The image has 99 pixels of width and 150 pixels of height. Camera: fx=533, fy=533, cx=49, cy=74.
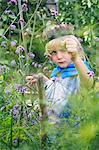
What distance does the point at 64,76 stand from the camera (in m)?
2.78

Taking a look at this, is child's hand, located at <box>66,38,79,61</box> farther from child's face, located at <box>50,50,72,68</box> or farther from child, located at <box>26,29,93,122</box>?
child's face, located at <box>50,50,72,68</box>

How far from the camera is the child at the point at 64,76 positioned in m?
1.74

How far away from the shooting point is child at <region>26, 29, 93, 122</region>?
174 centimetres

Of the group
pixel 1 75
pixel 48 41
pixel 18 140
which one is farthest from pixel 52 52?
pixel 18 140

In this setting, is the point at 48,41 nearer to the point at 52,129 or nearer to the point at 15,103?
the point at 15,103

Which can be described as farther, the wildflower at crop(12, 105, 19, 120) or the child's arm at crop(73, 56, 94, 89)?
the wildflower at crop(12, 105, 19, 120)

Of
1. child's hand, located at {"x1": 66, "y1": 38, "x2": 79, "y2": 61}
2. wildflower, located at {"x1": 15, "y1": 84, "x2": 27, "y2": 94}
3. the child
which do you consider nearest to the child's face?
the child

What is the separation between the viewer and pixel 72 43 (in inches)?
80.5

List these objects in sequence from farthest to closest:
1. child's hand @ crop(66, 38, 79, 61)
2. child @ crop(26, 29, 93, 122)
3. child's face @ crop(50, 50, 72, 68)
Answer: child's face @ crop(50, 50, 72, 68), child's hand @ crop(66, 38, 79, 61), child @ crop(26, 29, 93, 122)

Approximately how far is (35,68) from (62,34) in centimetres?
116

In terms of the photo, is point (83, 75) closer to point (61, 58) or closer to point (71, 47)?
point (71, 47)

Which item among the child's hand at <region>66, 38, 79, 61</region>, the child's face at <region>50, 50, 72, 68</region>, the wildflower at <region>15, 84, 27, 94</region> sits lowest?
the child's face at <region>50, 50, 72, 68</region>

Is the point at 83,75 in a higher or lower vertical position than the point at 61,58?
higher

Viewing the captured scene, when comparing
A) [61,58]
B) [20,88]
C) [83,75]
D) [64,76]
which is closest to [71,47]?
[83,75]
